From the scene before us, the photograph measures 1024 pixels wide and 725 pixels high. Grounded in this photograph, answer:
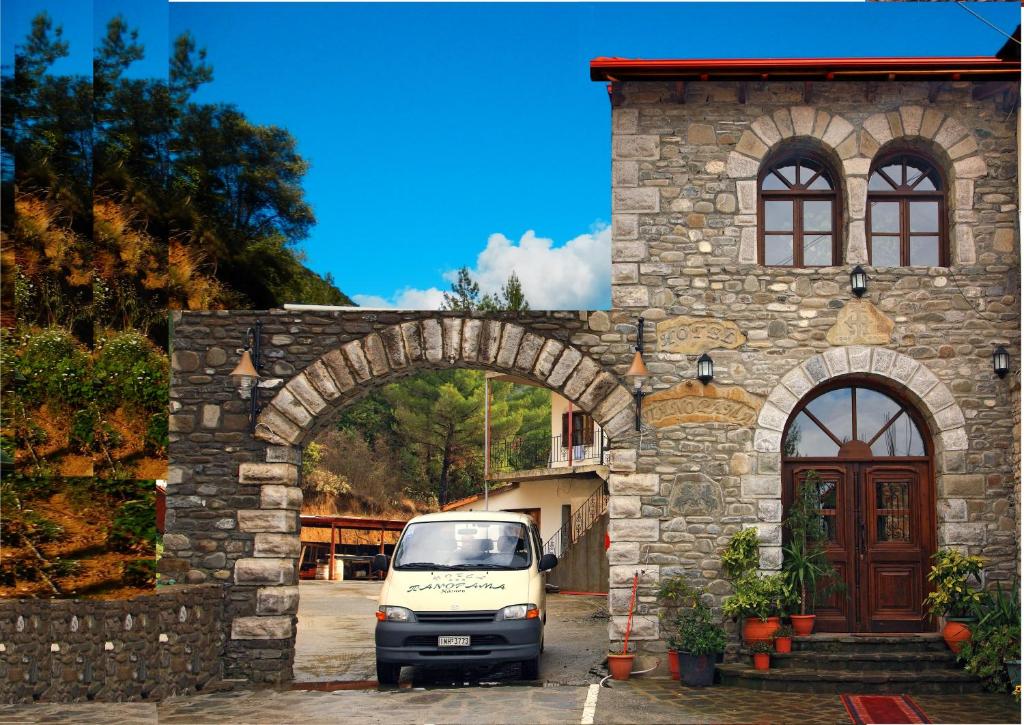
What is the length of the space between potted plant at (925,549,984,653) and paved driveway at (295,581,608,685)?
3.34 metres

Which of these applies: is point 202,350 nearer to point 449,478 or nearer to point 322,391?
point 322,391

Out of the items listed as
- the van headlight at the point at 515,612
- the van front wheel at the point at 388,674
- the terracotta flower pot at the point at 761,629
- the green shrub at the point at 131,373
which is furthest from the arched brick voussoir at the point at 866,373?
the green shrub at the point at 131,373

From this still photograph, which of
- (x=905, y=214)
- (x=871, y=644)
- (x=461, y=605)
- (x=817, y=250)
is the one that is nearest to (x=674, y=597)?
(x=871, y=644)

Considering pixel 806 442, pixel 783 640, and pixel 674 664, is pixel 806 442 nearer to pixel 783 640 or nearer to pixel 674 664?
pixel 783 640

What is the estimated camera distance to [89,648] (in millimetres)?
9180

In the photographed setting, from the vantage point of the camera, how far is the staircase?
10484 mm

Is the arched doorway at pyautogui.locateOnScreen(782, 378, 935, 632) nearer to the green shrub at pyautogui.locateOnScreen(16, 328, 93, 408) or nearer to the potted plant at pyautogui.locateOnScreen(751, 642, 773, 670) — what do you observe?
the potted plant at pyautogui.locateOnScreen(751, 642, 773, 670)

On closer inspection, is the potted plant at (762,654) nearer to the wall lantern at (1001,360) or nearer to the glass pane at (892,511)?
the glass pane at (892,511)

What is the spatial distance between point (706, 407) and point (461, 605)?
304 cm

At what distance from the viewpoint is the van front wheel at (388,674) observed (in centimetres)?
1089

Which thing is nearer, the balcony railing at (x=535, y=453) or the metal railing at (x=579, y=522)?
the metal railing at (x=579, y=522)

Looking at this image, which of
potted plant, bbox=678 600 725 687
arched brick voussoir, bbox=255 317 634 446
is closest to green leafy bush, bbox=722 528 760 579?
potted plant, bbox=678 600 725 687

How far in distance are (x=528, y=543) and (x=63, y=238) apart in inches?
204

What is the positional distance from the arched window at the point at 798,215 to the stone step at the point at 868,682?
13.0ft
